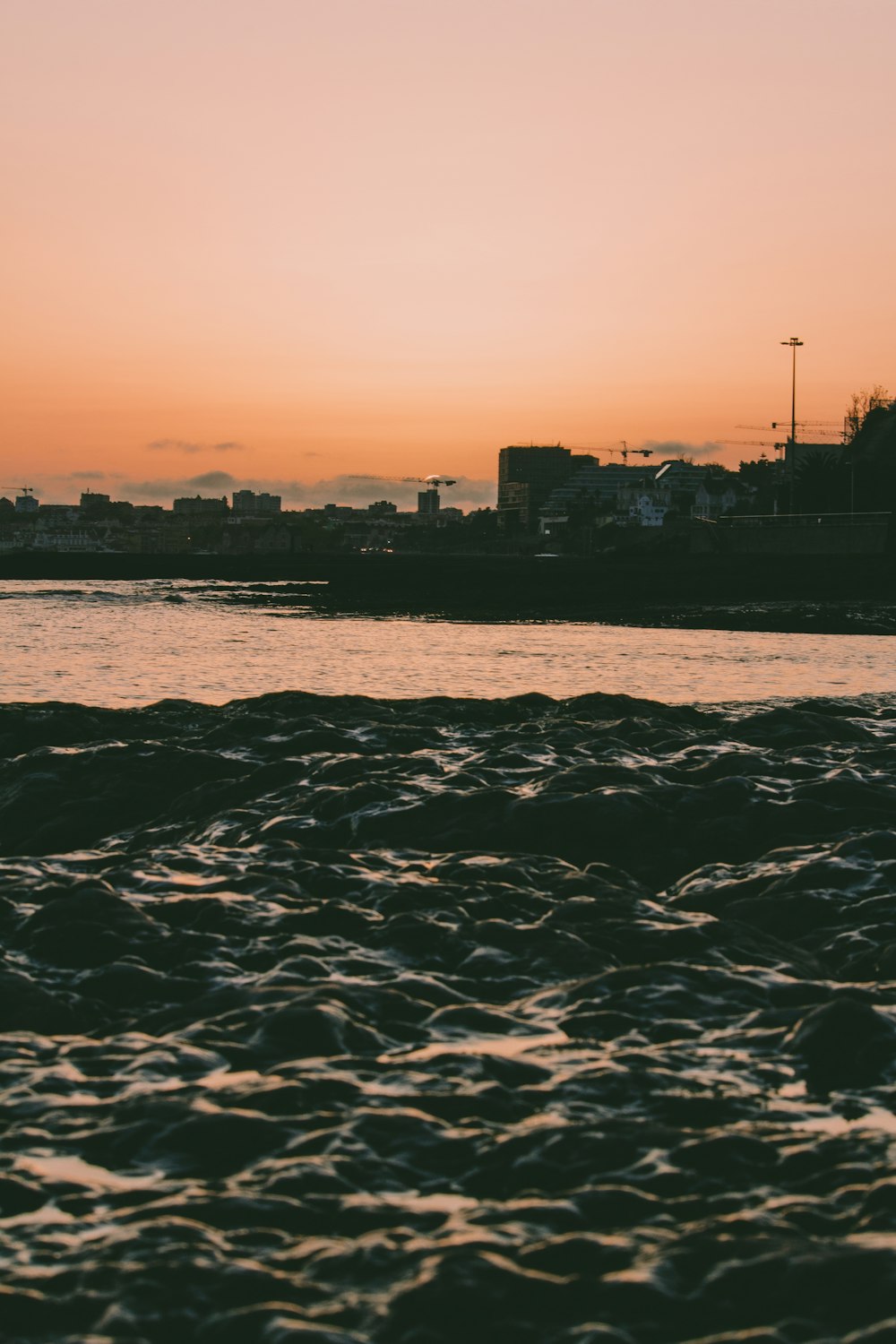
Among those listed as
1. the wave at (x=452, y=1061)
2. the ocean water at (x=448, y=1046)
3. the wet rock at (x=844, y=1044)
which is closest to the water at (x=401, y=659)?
the ocean water at (x=448, y=1046)

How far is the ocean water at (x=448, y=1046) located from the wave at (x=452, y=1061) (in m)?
0.02

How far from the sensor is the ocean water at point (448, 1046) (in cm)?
381

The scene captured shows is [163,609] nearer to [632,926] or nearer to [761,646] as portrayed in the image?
[761,646]

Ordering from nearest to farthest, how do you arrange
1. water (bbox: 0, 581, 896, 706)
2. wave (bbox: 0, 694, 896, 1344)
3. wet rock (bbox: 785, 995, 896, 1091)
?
wave (bbox: 0, 694, 896, 1344) → wet rock (bbox: 785, 995, 896, 1091) → water (bbox: 0, 581, 896, 706)

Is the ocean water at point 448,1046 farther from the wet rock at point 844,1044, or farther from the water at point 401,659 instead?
the water at point 401,659

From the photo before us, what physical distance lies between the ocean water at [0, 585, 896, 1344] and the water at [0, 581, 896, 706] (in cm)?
755

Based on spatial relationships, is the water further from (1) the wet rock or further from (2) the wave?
(1) the wet rock

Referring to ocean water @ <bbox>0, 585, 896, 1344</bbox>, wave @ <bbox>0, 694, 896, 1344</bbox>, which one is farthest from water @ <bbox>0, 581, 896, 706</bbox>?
wave @ <bbox>0, 694, 896, 1344</bbox>

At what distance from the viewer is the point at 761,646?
28781 mm

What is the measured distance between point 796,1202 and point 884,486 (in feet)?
342

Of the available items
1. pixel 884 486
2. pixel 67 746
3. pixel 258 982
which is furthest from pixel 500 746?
pixel 884 486

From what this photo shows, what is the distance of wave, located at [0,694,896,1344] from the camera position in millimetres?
3805

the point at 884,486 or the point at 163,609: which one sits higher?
the point at 884,486

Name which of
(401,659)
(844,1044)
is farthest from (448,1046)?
(401,659)
